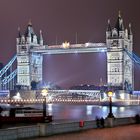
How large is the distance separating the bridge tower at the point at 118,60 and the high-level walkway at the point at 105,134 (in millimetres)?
89719

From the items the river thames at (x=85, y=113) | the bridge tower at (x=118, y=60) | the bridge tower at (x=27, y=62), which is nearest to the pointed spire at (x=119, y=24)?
the bridge tower at (x=118, y=60)

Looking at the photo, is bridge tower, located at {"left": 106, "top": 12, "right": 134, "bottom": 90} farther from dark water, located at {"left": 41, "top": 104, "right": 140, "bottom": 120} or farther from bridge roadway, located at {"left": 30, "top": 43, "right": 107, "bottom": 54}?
dark water, located at {"left": 41, "top": 104, "right": 140, "bottom": 120}

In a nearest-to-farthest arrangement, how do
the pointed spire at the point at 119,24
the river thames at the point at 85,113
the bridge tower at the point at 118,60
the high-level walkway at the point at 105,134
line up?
the high-level walkway at the point at 105,134 < the river thames at the point at 85,113 < the bridge tower at the point at 118,60 < the pointed spire at the point at 119,24

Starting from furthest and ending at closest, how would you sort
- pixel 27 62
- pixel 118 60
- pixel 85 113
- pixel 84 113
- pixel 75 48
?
pixel 27 62 → pixel 75 48 → pixel 118 60 → pixel 84 113 → pixel 85 113

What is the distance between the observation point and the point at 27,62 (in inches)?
5143

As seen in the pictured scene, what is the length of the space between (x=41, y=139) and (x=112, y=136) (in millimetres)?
3034

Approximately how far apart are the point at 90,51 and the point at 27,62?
16.9m

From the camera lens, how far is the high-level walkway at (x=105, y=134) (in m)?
23.4

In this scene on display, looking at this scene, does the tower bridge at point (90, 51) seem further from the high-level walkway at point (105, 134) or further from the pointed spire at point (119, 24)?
the high-level walkway at point (105, 134)

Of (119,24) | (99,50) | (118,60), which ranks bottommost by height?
(118,60)

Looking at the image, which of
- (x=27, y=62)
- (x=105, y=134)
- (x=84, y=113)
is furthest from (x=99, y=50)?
(x=105, y=134)

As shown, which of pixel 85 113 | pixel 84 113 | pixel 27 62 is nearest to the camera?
pixel 85 113

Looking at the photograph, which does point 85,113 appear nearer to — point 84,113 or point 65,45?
point 84,113

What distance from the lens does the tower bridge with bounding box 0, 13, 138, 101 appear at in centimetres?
11994
